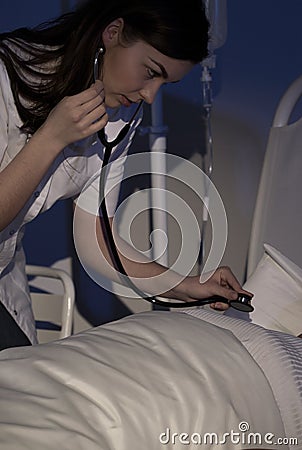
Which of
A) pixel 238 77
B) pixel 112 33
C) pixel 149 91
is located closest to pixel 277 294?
pixel 149 91

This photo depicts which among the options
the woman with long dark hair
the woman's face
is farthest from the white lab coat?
the woman's face

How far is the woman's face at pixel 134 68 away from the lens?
1.34 m

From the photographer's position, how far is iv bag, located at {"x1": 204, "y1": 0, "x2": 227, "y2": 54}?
180 centimetres

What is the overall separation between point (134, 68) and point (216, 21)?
0.53 metres

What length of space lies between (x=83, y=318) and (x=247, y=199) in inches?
21.6

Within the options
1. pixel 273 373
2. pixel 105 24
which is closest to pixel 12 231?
pixel 105 24

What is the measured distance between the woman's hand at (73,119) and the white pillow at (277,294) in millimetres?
483

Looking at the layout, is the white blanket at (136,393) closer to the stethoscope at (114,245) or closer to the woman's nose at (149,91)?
the stethoscope at (114,245)

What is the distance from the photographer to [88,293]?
2146 millimetres

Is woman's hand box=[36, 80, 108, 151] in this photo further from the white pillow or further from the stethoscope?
the white pillow

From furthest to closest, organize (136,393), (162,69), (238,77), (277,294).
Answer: (238,77) → (277,294) → (162,69) → (136,393)

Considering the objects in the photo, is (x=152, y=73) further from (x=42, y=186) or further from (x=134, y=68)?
(x=42, y=186)

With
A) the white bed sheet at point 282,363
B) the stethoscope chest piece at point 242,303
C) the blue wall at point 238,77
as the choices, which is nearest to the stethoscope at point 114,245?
the stethoscope chest piece at point 242,303

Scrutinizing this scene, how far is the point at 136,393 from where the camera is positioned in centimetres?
85
